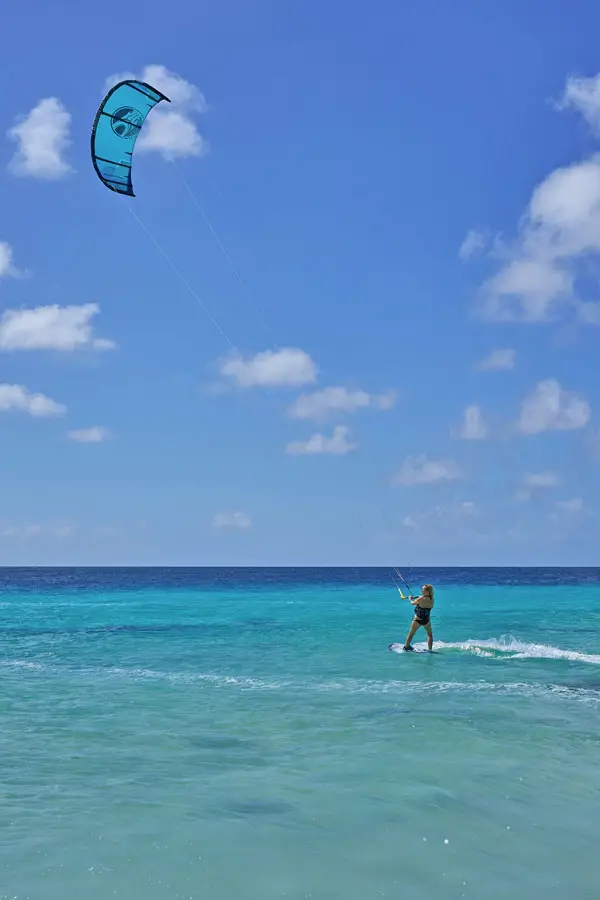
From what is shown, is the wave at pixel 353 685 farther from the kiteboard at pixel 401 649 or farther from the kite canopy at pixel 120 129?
the kite canopy at pixel 120 129

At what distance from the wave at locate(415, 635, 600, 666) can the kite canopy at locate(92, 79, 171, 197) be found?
589 inches

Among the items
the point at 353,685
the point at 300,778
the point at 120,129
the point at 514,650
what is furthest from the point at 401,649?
the point at 120,129

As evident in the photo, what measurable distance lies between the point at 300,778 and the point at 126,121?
13.5 meters

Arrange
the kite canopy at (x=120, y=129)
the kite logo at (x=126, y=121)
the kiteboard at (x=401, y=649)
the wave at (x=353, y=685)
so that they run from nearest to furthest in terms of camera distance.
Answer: the wave at (x=353, y=685) → the kite canopy at (x=120, y=129) → the kite logo at (x=126, y=121) → the kiteboard at (x=401, y=649)

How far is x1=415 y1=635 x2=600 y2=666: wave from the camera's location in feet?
68.3

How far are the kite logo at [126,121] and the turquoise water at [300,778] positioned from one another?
11.6 metres

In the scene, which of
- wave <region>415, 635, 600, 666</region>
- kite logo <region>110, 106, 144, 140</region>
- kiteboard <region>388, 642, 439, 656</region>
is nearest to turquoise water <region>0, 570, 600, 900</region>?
wave <region>415, 635, 600, 666</region>

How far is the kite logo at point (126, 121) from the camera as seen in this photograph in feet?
53.6

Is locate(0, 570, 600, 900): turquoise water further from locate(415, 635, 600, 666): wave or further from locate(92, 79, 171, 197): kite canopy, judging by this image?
locate(92, 79, 171, 197): kite canopy

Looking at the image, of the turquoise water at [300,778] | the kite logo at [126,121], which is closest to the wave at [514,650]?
the turquoise water at [300,778]

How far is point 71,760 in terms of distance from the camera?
10500 millimetres

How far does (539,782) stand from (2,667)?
14.1 m

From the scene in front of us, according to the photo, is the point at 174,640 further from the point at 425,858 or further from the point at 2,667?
the point at 425,858

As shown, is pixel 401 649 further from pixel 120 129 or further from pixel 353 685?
pixel 120 129
